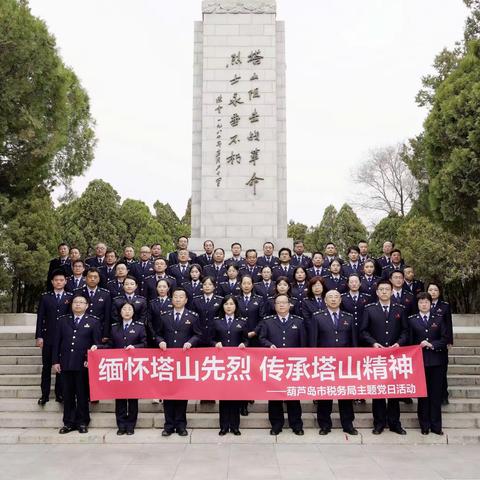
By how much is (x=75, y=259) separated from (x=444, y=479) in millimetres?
5737

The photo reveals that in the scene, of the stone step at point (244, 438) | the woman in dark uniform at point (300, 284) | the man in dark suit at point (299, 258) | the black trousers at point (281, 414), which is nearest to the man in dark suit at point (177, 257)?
→ the man in dark suit at point (299, 258)

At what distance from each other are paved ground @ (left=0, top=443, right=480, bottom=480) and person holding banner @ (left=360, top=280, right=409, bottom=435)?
0.55 meters

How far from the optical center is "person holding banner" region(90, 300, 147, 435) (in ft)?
20.1

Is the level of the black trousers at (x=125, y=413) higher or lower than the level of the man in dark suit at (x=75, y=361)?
lower

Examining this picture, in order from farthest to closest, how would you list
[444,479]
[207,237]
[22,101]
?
[207,237] < [22,101] < [444,479]

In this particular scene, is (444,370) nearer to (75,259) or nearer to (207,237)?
(75,259)

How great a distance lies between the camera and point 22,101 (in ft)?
36.7

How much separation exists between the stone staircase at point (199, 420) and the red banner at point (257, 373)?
1.31ft

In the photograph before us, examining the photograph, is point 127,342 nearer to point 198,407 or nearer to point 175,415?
point 175,415

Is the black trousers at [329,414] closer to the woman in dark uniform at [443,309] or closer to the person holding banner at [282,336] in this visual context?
the person holding banner at [282,336]

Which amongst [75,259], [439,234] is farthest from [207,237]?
[439,234]

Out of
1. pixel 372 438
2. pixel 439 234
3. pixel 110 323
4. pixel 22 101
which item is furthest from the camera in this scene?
pixel 439 234

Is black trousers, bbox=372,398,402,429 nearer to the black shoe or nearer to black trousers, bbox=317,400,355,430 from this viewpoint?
black trousers, bbox=317,400,355,430

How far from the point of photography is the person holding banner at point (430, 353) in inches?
241
